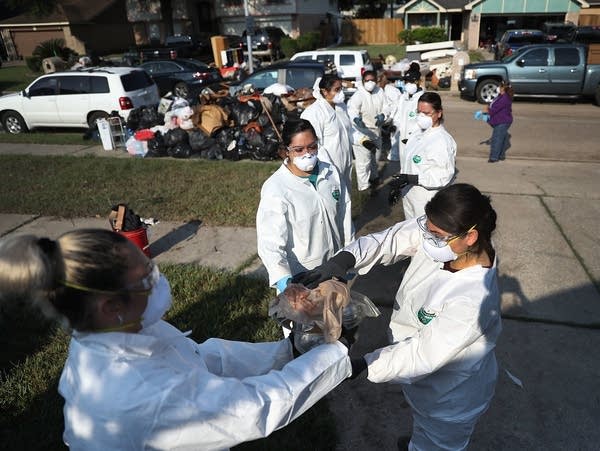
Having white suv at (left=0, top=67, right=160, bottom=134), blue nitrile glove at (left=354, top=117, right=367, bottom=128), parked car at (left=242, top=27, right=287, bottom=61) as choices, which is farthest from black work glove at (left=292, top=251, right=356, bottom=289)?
parked car at (left=242, top=27, right=287, bottom=61)

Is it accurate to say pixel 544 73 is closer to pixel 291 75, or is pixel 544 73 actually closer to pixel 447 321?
pixel 291 75

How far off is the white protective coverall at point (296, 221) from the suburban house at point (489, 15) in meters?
35.0

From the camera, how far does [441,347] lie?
1921mm

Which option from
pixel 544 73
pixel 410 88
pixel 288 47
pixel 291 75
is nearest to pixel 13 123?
pixel 291 75

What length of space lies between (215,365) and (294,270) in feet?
4.78

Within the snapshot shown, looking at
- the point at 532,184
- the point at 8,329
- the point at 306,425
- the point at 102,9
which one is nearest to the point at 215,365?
the point at 306,425

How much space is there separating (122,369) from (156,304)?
0.27 metres

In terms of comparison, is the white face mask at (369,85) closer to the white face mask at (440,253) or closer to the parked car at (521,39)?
the white face mask at (440,253)

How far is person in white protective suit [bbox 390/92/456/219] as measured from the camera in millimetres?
4508

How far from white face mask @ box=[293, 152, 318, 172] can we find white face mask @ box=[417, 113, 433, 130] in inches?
84.5

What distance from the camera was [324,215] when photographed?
3363 millimetres

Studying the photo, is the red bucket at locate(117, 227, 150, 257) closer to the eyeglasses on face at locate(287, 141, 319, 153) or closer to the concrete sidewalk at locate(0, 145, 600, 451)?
the concrete sidewalk at locate(0, 145, 600, 451)

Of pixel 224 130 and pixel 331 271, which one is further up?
pixel 331 271

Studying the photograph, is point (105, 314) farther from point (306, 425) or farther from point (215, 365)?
point (306, 425)
